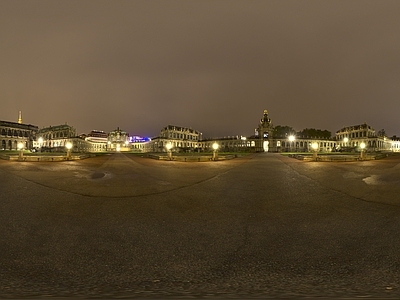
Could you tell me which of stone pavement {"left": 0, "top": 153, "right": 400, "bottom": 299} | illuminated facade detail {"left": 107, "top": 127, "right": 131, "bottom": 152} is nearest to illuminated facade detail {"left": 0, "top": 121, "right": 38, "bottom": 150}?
illuminated facade detail {"left": 107, "top": 127, "right": 131, "bottom": 152}

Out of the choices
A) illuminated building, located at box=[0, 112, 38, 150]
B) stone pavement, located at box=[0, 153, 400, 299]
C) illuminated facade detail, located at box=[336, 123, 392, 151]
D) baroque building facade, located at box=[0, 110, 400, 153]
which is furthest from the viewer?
illuminated facade detail, located at box=[336, 123, 392, 151]

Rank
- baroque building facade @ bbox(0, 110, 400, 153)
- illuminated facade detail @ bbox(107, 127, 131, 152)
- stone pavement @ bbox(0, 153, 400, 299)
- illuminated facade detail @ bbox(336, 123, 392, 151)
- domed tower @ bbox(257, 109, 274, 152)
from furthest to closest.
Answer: illuminated facade detail @ bbox(107, 127, 131, 152) → illuminated facade detail @ bbox(336, 123, 392, 151) → baroque building facade @ bbox(0, 110, 400, 153) → domed tower @ bbox(257, 109, 274, 152) → stone pavement @ bbox(0, 153, 400, 299)

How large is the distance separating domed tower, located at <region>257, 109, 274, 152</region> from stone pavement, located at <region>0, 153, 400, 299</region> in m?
116

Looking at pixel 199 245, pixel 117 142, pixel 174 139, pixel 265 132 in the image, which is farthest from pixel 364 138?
pixel 199 245

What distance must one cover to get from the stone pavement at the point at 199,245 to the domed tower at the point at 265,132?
11598cm

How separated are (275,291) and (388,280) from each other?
7.13 ft

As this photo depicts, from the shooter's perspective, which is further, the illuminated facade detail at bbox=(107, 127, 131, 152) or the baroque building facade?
the illuminated facade detail at bbox=(107, 127, 131, 152)

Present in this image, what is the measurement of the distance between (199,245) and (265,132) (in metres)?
127

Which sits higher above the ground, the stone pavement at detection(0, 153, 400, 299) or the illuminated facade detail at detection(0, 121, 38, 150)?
the illuminated facade detail at detection(0, 121, 38, 150)

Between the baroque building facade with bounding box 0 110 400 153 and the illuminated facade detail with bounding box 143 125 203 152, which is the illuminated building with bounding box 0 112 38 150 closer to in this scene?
the baroque building facade with bounding box 0 110 400 153

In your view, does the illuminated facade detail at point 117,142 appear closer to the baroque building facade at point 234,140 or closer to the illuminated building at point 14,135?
the baroque building facade at point 234,140

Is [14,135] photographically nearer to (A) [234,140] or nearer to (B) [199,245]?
(A) [234,140]

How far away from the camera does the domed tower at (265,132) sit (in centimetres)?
12694

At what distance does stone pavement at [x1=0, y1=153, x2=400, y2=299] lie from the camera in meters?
4.88
